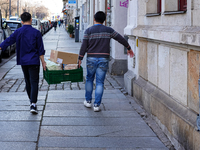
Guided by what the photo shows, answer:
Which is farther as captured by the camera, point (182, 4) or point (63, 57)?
point (63, 57)

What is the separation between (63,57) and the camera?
669 centimetres

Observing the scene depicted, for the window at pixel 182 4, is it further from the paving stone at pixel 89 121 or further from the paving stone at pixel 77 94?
the paving stone at pixel 77 94

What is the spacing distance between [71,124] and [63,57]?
4.68 feet

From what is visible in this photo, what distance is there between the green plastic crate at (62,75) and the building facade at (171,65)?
120cm

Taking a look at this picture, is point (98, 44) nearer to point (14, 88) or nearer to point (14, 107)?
point (14, 107)

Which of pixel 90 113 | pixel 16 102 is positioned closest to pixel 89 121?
pixel 90 113

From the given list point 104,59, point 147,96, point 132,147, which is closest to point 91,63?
point 104,59

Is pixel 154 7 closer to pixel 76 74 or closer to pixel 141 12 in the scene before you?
pixel 141 12

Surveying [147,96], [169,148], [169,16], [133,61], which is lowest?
[169,148]

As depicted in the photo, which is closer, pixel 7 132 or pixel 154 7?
pixel 7 132

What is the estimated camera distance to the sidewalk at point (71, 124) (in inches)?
188

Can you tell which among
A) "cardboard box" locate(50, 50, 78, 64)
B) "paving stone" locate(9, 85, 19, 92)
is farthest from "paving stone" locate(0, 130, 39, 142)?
"paving stone" locate(9, 85, 19, 92)

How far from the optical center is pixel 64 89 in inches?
350

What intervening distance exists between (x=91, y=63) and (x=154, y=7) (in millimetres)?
1572
